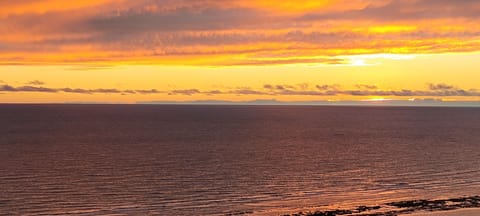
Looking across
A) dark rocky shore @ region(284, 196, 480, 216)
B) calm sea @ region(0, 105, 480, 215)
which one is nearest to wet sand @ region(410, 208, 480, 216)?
dark rocky shore @ region(284, 196, 480, 216)

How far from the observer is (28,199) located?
57594 millimetres

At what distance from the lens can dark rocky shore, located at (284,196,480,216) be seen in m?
52.4

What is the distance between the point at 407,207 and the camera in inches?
2179

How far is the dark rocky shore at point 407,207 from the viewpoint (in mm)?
52375

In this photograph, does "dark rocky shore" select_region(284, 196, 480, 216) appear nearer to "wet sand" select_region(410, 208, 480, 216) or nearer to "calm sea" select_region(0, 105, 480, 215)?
"wet sand" select_region(410, 208, 480, 216)

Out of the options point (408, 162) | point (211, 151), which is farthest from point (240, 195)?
point (211, 151)

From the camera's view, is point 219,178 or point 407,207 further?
point 219,178

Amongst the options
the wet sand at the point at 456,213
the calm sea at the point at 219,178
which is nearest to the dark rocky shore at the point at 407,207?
the wet sand at the point at 456,213

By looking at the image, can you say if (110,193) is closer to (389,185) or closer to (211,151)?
(389,185)

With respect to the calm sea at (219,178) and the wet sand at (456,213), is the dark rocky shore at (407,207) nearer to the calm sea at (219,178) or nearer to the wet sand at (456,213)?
the wet sand at (456,213)

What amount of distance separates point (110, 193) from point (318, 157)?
49246 millimetres

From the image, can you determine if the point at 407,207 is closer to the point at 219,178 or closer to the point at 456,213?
the point at 456,213

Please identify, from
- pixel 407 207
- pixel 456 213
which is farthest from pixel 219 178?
pixel 456 213

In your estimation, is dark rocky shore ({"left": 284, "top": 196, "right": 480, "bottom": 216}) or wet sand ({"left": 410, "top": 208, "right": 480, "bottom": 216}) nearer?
wet sand ({"left": 410, "top": 208, "right": 480, "bottom": 216})
